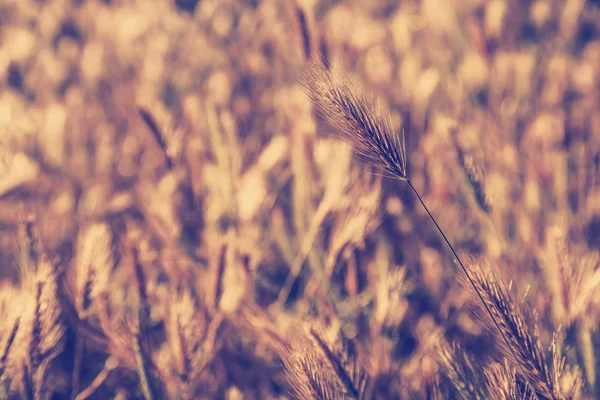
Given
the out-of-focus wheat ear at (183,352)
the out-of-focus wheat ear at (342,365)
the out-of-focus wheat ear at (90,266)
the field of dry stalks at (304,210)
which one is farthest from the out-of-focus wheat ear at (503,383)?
the out-of-focus wheat ear at (90,266)

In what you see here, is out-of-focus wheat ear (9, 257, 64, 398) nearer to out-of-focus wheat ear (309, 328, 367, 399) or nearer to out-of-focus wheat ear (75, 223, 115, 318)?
out-of-focus wheat ear (75, 223, 115, 318)

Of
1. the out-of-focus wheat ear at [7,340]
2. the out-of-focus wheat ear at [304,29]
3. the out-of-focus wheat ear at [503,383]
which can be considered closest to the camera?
the out-of-focus wheat ear at [503,383]

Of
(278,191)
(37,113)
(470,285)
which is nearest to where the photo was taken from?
(470,285)

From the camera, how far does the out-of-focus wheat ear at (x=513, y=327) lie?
582 mm

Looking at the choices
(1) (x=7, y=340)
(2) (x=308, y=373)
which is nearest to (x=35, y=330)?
(1) (x=7, y=340)

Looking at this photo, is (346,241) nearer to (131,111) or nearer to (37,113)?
(131,111)

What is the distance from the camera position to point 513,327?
1.92ft

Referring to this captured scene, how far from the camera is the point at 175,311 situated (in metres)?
0.79

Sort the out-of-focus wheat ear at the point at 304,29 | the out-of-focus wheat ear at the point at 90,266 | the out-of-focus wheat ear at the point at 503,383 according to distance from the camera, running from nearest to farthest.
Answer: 1. the out-of-focus wheat ear at the point at 503,383
2. the out-of-focus wheat ear at the point at 90,266
3. the out-of-focus wheat ear at the point at 304,29

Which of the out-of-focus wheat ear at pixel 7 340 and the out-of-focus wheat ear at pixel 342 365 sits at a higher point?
the out-of-focus wheat ear at pixel 342 365

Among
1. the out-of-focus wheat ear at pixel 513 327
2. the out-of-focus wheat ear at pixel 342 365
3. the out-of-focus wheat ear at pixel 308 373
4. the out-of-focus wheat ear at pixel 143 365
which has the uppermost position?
the out-of-focus wheat ear at pixel 513 327

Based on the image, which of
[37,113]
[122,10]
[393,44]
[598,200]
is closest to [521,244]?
[598,200]

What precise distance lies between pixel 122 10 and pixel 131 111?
2.80ft

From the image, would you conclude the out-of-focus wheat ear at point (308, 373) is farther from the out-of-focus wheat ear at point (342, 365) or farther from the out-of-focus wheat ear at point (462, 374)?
the out-of-focus wheat ear at point (462, 374)
